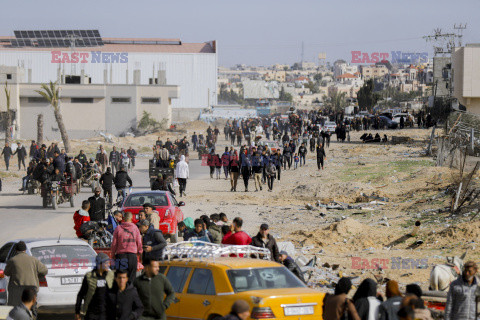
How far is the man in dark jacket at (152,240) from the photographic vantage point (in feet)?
43.7

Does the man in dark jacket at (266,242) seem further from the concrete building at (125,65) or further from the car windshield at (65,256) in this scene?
the concrete building at (125,65)

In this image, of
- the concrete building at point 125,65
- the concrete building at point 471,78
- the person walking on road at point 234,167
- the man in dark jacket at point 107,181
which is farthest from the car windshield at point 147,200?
the concrete building at point 125,65

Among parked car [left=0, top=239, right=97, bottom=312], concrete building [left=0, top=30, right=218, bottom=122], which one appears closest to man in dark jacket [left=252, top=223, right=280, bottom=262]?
parked car [left=0, top=239, right=97, bottom=312]

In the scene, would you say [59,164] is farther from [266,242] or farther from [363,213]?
[266,242]

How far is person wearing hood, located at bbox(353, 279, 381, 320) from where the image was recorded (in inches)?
351

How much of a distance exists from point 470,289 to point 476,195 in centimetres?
1359

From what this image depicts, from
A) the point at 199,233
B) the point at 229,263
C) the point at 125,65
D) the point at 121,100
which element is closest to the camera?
the point at 229,263

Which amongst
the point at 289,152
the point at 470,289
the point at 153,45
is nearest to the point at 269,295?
the point at 470,289

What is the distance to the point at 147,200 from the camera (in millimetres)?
20594

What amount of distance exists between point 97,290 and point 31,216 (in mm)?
16612

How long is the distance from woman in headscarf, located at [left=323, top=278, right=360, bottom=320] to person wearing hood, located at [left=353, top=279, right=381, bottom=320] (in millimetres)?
108

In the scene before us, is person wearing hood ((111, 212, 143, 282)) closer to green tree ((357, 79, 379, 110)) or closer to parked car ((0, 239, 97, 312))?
parked car ((0, 239, 97, 312))

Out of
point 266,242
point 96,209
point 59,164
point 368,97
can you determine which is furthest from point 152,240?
point 368,97

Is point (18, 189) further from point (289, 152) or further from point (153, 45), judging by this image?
point (153, 45)
